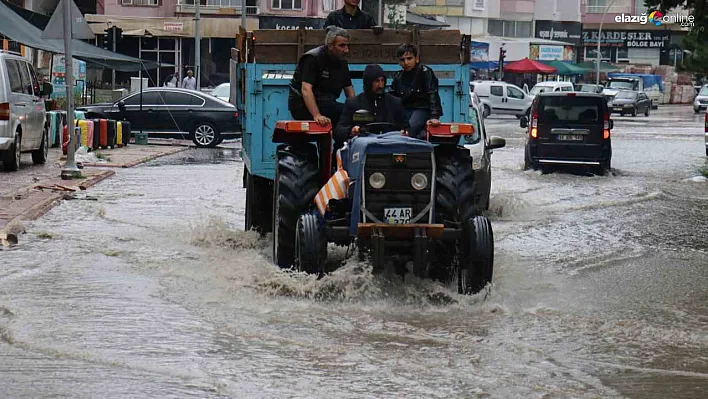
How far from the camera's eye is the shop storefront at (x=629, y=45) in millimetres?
103750

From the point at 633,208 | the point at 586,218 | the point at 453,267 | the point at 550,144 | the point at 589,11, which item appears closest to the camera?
the point at 453,267

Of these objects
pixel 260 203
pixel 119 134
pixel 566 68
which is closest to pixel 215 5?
pixel 566 68

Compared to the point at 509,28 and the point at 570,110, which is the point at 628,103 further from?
the point at 570,110

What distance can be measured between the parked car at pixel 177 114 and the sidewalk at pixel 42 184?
2.99 m

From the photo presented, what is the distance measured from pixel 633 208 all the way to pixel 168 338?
11766mm

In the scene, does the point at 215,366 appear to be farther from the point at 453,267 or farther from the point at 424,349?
the point at 453,267

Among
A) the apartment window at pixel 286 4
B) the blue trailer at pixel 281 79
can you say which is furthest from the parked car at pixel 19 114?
the apartment window at pixel 286 4

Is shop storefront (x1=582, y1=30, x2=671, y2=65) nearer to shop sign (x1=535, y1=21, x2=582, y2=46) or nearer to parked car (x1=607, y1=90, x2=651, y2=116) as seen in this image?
shop sign (x1=535, y1=21, x2=582, y2=46)

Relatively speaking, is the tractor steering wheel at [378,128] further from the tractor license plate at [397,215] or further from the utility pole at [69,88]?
the utility pole at [69,88]

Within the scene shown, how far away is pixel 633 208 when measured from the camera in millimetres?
18797

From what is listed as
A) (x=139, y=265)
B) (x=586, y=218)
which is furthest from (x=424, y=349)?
(x=586, y=218)

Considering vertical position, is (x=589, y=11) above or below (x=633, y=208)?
above

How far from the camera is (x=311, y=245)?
9.62m

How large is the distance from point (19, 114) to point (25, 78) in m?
1.07
